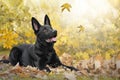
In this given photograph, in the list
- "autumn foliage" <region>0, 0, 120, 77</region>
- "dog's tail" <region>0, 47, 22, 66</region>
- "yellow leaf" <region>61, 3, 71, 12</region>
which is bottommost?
"dog's tail" <region>0, 47, 22, 66</region>

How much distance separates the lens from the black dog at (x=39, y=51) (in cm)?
525

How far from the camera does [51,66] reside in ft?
17.7

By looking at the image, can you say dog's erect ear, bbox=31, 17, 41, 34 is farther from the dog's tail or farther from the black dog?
the dog's tail

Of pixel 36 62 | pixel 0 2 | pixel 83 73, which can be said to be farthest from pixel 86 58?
pixel 0 2

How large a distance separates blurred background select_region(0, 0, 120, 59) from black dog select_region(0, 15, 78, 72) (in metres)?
A: 0.07

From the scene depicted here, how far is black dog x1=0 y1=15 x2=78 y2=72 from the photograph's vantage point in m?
5.25

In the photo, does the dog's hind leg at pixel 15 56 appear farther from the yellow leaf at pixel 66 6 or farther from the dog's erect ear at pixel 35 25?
the yellow leaf at pixel 66 6

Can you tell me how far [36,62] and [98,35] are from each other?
747 mm

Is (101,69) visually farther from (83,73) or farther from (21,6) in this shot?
(21,6)

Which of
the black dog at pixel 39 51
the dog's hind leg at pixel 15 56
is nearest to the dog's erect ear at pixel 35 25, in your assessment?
the black dog at pixel 39 51

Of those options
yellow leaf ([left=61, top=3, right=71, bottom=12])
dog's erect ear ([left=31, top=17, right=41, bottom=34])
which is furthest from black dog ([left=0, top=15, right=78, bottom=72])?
yellow leaf ([left=61, top=3, right=71, bottom=12])

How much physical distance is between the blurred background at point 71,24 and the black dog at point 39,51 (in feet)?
0.24

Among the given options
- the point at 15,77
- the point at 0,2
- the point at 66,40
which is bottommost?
the point at 15,77

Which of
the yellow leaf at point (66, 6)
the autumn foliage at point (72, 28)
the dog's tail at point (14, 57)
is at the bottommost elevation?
the dog's tail at point (14, 57)
